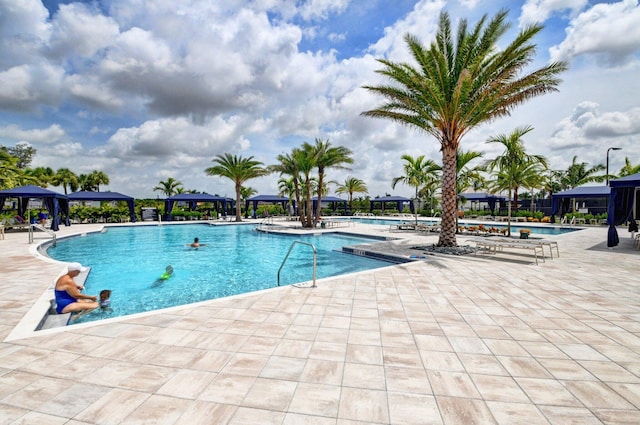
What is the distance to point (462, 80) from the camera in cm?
964

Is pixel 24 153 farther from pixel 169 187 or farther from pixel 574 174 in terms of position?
pixel 574 174

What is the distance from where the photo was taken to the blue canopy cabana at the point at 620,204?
439 inches

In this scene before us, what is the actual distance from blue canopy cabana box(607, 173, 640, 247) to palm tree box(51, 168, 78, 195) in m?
54.9

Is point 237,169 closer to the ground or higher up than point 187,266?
higher up

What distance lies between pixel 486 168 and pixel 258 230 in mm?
16620

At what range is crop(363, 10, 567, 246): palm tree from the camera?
10.3m

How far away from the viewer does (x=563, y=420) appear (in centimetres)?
242

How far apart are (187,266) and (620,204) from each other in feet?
62.2

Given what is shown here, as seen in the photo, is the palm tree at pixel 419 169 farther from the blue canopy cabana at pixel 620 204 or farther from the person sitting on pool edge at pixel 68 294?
the person sitting on pool edge at pixel 68 294

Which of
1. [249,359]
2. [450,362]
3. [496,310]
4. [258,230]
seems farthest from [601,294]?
[258,230]

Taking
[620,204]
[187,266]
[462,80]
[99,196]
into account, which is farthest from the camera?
[99,196]

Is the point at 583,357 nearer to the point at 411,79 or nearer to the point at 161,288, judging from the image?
the point at 161,288

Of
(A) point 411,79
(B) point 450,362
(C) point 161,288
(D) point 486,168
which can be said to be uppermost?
(A) point 411,79

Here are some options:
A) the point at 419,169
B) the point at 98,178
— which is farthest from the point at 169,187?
the point at 419,169
